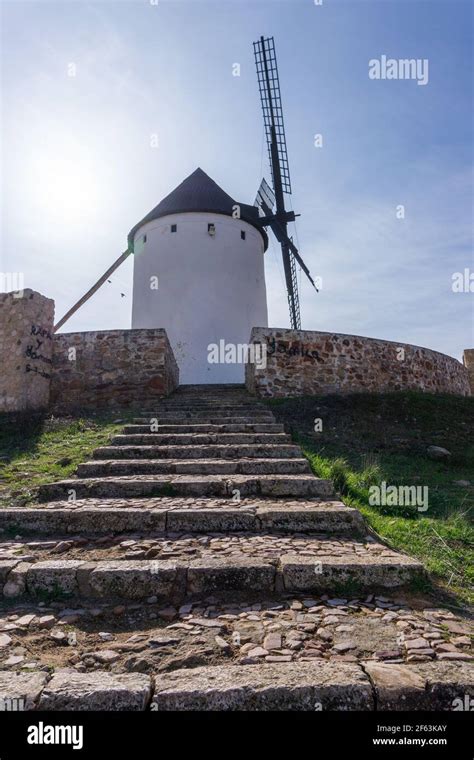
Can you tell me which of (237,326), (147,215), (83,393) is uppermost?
(147,215)

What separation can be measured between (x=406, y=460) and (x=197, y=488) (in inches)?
143

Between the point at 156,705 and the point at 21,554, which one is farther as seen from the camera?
→ the point at 21,554

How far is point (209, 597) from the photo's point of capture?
2.93m

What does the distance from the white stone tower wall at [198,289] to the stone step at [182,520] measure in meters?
9.50

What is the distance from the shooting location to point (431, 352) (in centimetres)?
1171

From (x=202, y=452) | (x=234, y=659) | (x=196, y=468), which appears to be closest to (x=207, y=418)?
(x=202, y=452)

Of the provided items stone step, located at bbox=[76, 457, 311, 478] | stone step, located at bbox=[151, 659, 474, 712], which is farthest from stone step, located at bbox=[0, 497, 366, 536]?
stone step, located at bbox=[151, 659, 474, 712]

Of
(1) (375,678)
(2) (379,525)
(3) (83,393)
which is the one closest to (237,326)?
(3) (83,393)

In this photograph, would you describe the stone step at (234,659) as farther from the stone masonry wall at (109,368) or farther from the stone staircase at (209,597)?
the stone masonry wall at (109,368)

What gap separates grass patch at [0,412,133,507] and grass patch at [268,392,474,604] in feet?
9.11

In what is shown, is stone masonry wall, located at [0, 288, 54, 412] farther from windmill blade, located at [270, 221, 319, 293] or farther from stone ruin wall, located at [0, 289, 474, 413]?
windmill blade, located at [270, 221, 319, 293]
